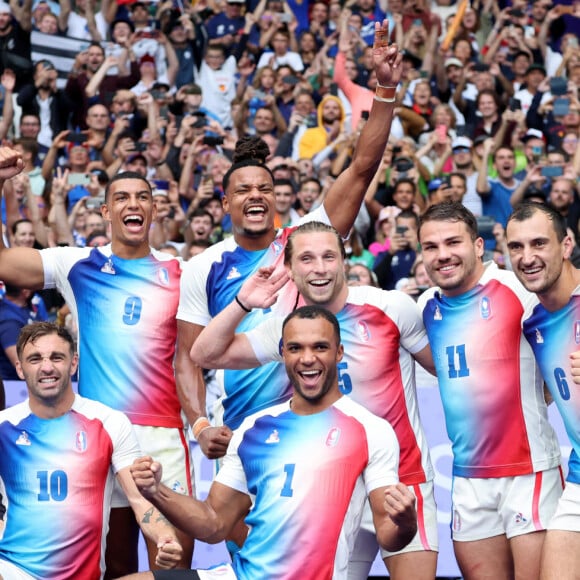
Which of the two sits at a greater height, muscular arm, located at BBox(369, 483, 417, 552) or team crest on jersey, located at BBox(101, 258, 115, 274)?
team crest on jersey, located at BBox(101, 258, 115, 274)

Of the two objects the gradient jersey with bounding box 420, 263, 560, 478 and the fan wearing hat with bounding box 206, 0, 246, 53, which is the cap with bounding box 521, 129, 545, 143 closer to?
the fan wearing hat with bounding box 206, 0, 246, 53

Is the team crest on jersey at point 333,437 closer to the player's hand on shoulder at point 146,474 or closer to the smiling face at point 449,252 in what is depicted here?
the player's hand on shoulder at point 146,474

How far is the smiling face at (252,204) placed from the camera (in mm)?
7258

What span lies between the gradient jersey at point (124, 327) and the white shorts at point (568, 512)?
2378 mm

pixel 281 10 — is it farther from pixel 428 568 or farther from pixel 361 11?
pixel 428 568

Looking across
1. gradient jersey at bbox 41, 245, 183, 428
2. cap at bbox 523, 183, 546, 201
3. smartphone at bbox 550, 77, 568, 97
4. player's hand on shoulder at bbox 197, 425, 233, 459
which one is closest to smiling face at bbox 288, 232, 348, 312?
player's hand on shoulder at bbox 197, 425, 233, 459

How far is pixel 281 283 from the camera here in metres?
6.51

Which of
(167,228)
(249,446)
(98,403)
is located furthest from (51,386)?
(167,228)

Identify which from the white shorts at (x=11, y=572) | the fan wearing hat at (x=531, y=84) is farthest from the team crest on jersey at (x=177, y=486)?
the fan wearing hat at (x=531, y=84)

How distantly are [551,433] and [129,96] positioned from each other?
9.58 m

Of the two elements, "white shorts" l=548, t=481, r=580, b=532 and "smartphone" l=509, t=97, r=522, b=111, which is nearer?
"white shorts" l=548, t=481, r=580, b=532

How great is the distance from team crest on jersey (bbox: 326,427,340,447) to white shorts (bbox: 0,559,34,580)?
1884mm

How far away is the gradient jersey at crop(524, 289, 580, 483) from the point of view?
21.1 ft

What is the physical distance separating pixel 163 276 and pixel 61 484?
1408mm
